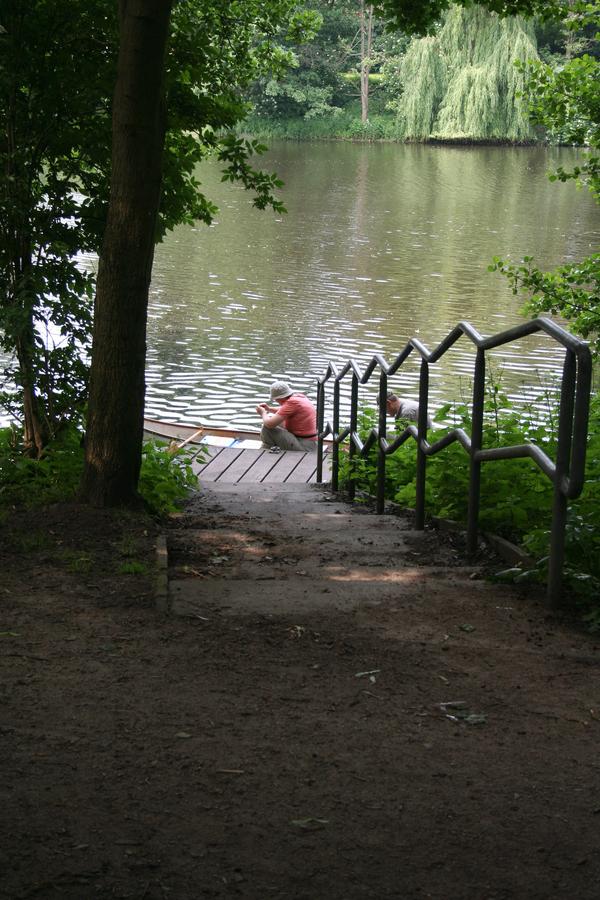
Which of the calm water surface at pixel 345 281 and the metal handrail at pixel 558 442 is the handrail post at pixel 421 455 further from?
the calm water surface at pixel 345 281

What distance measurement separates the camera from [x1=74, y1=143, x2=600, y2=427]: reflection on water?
49.0ft

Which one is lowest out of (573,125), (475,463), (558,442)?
(475,463)

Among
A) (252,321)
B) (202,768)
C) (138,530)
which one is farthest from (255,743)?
(252,321)

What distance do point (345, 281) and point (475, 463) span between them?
56.4 feet

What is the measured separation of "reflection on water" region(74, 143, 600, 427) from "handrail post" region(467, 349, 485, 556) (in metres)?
6.86

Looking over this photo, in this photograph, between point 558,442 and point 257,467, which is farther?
point 257,467

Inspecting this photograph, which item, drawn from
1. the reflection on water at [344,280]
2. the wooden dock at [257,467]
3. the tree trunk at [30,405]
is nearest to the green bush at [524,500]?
the tree trunk at [30,405]

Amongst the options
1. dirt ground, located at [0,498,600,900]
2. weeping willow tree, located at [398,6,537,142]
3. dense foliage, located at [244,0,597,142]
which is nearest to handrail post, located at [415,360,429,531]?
dirt ground, located at [0,498,600,900]

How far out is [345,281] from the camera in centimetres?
2134

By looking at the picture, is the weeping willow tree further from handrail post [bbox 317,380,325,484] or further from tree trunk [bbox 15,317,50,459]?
tree trunk [bbox 15,317,50,459]

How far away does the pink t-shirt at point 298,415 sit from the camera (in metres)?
11.3

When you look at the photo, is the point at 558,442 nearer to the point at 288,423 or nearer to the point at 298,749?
the point at 298,749

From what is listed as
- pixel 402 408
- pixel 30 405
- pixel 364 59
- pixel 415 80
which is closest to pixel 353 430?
pixel 402 408

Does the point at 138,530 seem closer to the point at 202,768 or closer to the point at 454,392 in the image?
the point at 202,768
